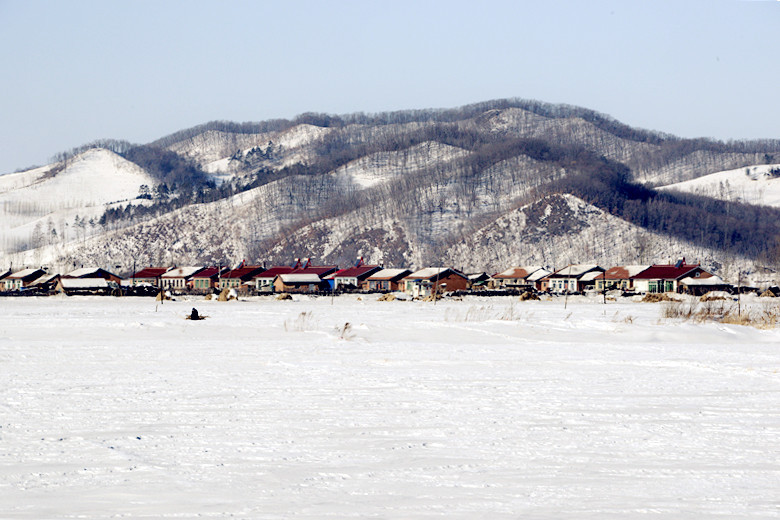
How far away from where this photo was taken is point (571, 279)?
360 ft

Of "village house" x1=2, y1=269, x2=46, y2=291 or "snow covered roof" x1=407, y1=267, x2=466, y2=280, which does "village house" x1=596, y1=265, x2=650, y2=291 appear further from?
"village house" x1=2, y1=269, x2=46, y2=291

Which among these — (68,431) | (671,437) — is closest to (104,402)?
(68,431)

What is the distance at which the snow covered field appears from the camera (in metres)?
7.34

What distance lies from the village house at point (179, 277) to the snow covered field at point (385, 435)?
346 ft

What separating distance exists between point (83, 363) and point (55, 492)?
1009 centimetres

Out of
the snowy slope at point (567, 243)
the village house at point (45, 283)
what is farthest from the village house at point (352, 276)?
the village house at point (45, 283)

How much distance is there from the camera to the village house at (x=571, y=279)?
109 metres

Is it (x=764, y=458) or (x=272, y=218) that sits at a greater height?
(x=272, y=218)

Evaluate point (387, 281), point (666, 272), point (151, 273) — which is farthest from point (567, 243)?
point (151, 273)

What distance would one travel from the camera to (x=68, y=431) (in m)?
10.0

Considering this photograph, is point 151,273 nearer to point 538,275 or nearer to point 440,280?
point 440,280

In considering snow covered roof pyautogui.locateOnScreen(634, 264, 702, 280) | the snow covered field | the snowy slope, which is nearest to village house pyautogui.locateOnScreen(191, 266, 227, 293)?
the snowy slope

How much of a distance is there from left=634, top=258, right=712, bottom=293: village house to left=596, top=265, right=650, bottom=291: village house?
1203 millimetres

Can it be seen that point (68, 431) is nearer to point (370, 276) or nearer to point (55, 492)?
point (55, 492)
